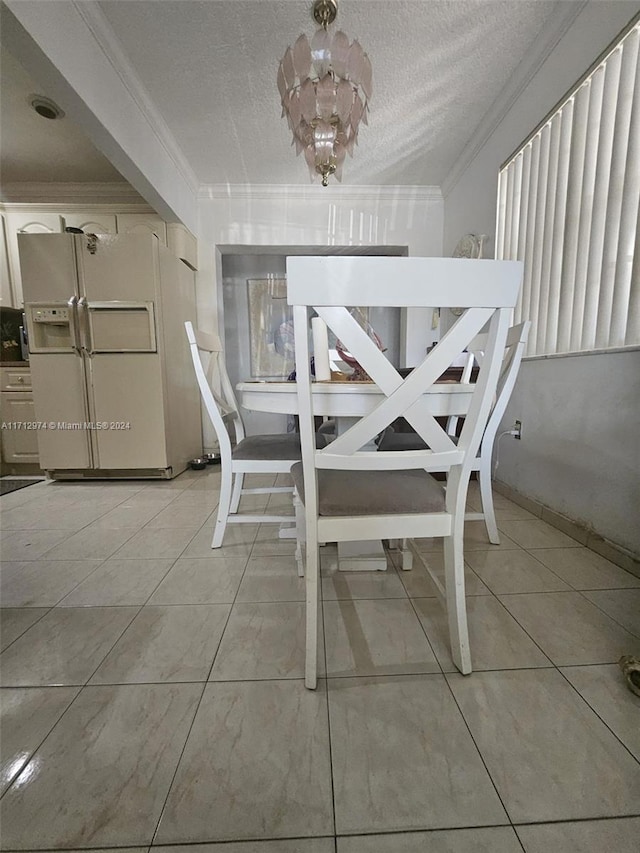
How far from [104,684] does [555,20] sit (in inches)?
131

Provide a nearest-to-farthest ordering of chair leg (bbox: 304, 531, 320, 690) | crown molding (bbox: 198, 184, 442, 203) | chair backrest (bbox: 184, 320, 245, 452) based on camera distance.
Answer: chair leg (bbox: 304, 531, 320, 690) → chair backrest (bbox: 184, 320, 245, 452) → crown molding (bbox: 198, 184, 442, 203)

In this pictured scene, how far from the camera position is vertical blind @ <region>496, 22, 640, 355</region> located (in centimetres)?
140

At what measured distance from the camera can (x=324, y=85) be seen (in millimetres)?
1599

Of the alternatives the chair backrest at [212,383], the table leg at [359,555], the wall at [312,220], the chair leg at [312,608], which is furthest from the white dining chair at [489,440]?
the wall at [312,220]

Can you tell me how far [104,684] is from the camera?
0.90 meters

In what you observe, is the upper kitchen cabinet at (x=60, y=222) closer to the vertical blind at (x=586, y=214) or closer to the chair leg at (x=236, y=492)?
the chair leg at (x=236, y=492)

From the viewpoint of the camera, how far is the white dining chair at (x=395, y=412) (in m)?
0.71

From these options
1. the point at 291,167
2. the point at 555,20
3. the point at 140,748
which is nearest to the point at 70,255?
the point at 291,167

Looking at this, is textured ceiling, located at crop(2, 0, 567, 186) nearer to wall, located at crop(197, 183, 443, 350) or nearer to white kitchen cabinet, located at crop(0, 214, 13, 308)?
wall, located at crop(197, 183, 443, 350)

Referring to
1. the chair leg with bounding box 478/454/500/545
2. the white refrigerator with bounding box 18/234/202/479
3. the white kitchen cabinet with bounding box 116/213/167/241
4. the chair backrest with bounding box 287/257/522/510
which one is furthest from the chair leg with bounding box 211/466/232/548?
the white kitchen cabinet with bounding box 116/213/167/241

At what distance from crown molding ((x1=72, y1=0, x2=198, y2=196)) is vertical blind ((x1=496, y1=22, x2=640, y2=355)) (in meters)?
2.35

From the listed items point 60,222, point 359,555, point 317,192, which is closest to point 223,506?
point 359,555

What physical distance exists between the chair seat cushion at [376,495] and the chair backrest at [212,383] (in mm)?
756

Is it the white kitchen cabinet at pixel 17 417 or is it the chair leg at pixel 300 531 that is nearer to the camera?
the chair leg at pixel 300 531
